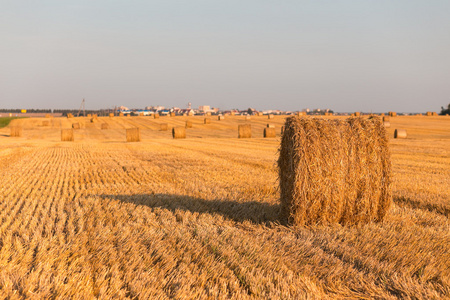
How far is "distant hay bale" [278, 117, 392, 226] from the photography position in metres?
6.33

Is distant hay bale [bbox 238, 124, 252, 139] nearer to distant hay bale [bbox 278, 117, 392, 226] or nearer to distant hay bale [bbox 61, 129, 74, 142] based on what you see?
distant hay bale [bbox 61, 129, 74, 142]

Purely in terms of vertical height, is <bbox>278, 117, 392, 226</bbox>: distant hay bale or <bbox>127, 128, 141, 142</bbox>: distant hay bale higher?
<bbox>278, 117, 392, 226</bbox>: distant hay bale

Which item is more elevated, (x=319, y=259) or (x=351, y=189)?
(x=351, y=189)

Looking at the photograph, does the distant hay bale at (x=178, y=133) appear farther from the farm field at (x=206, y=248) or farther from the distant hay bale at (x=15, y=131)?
the farm field at (x=206, y=248)

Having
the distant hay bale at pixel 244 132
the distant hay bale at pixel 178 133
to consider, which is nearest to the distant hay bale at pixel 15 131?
the distant hay bale at pixel 178 133

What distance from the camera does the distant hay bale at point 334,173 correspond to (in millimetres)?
6328

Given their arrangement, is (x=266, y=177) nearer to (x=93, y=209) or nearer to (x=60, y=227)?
(x=93, y=209)

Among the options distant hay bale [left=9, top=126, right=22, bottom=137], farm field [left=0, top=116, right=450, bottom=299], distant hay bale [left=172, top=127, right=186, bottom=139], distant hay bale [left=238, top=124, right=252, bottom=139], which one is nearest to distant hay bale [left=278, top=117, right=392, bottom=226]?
farm field [left=0, top=116, right=450, bottom=299]

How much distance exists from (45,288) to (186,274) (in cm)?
141

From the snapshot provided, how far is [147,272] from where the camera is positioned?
452cm

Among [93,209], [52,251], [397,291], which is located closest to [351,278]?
[397,291]

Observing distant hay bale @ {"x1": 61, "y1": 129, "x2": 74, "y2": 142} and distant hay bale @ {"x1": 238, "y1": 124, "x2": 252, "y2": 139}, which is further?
distant hay bale @ {"x1": 238, "y1": 124, "x2": 252, "y2": 139}

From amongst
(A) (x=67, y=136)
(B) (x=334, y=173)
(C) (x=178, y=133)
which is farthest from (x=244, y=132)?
(B) (x=334, y=173)

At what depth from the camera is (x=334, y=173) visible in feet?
21.0
